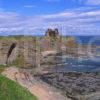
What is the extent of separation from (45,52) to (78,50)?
18759mm

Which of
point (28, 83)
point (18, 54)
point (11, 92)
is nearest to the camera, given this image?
point (11, 92)

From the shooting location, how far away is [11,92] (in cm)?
1809

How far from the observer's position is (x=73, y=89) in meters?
41.8

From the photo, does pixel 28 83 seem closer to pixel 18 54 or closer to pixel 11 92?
pixel 11 92

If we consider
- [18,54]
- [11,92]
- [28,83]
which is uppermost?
[11,92]

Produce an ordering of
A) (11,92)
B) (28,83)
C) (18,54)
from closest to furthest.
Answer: (11,92) → (28,83) → (18,54)

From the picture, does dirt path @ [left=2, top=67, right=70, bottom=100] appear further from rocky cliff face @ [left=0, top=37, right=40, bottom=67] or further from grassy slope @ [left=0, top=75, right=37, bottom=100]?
rocky cliff face @ [left=0, top=37, right=40, bottom=67]

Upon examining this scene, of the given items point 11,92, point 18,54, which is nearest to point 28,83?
point 11,92

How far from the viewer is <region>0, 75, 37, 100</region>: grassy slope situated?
17711 mm

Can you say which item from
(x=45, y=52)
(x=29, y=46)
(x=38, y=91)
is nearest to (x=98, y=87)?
(x=38, y=91)

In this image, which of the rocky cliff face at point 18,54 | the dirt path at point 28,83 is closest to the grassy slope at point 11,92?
the dirt path at point 28,83

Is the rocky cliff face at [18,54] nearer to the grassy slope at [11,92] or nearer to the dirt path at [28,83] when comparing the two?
the dirt path at [28,83]

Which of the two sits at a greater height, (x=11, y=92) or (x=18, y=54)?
(x=11, y=92)

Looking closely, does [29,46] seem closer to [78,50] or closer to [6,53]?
[6,53]
